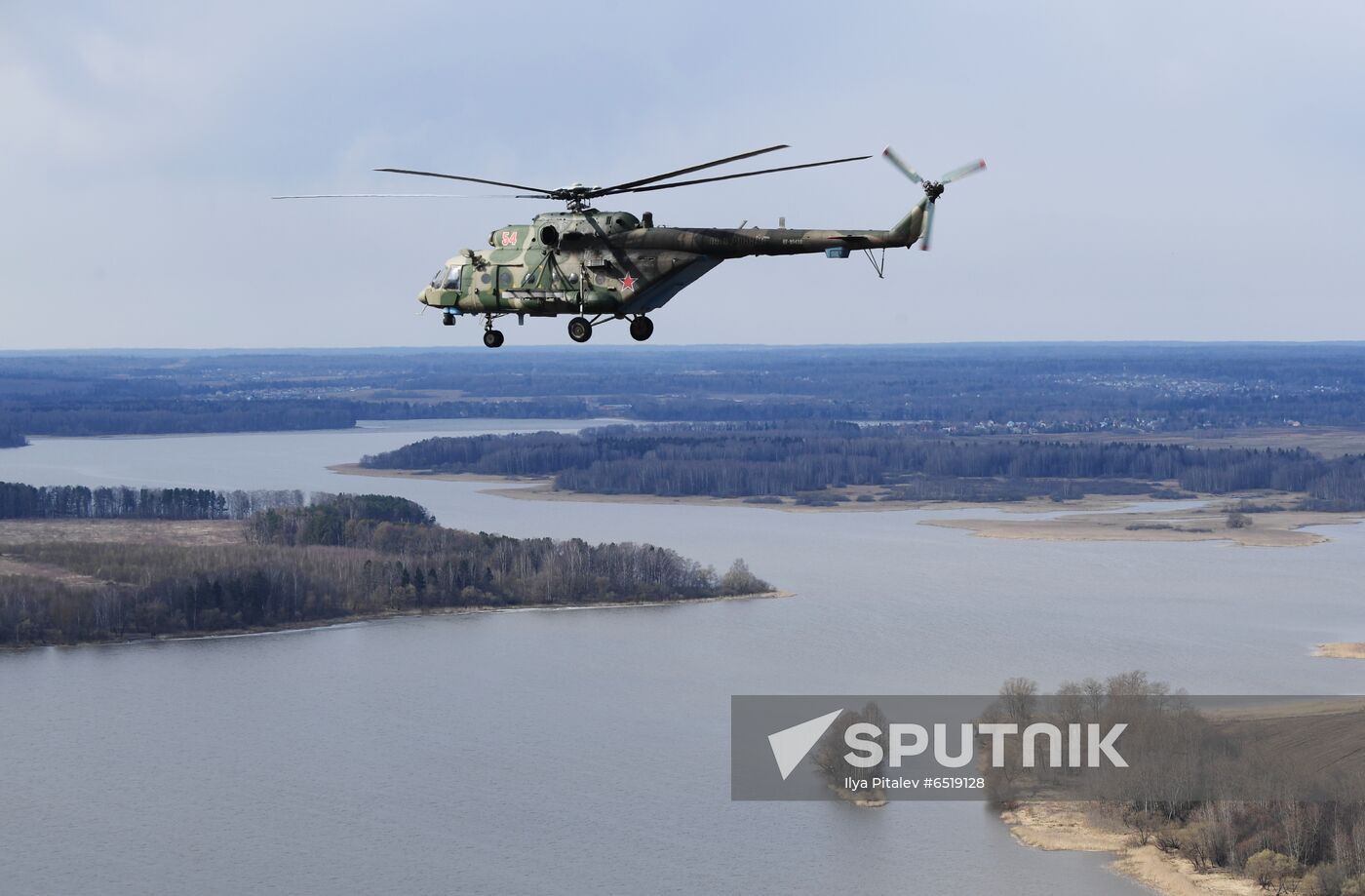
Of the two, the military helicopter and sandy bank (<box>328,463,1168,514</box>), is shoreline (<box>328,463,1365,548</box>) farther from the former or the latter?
the military helicopter

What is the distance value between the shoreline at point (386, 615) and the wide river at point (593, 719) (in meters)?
1.00

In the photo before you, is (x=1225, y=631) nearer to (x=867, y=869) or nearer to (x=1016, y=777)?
(x=1016, y=777)

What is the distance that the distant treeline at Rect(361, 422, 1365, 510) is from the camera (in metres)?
143

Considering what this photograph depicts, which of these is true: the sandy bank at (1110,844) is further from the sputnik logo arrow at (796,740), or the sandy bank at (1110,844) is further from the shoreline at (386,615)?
the shoreline at (386,615)

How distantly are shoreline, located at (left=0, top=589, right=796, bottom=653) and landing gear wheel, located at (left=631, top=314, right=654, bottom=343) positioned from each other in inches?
2531

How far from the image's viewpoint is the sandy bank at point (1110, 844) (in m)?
50.8

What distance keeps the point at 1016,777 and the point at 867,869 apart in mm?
9411

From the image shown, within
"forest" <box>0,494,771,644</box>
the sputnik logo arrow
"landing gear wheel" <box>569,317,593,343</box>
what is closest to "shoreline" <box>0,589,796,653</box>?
"forest" <box>0,494,771,644</box>

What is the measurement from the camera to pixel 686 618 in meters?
88.6

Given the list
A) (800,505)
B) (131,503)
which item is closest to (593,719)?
(131,503)

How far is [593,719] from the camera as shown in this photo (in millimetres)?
67188

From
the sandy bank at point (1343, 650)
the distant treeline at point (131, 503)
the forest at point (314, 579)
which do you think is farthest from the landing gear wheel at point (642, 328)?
the distant treeline at point (131, 503)

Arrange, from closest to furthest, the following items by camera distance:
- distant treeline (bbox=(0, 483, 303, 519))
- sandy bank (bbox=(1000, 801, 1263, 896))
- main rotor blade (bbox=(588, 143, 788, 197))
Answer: main rotor blade (bbox=(588, 143, 788, 197)) < sandy bank (bbox=(1000, 801, 1263, 896)) < distant treeline (bbox=(0, 483, 303, 519))

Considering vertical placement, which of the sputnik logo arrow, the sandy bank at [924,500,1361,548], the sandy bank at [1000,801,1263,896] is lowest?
the sandy bank at [1000,801,1263,896]
